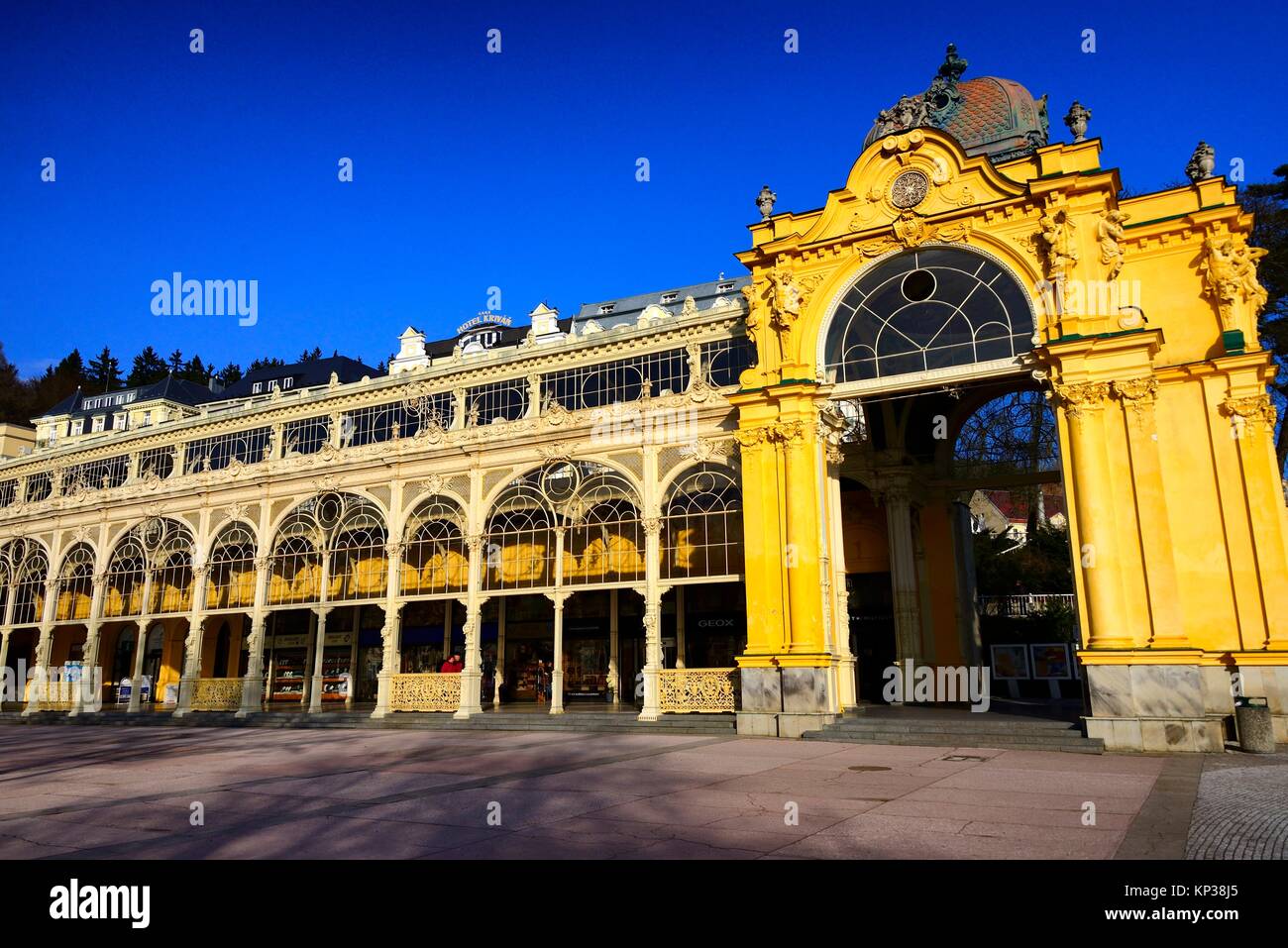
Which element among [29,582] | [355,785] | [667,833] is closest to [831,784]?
[667,833]

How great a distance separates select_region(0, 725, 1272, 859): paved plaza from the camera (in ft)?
24.9

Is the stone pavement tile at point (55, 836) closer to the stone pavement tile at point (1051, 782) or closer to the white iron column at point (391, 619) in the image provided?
the stone pavement tile at point (1051, 782)

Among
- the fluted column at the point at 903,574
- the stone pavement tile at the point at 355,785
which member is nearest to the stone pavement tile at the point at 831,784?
the stone pavement tile at the point at 355,785

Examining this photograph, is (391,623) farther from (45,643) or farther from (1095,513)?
(1095,513)

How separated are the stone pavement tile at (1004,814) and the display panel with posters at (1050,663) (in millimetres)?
20151

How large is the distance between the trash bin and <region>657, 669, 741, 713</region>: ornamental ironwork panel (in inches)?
436

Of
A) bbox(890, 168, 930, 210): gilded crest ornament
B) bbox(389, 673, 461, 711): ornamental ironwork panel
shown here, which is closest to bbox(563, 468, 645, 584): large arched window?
bbox(389, 673, 461, 711): ornamental ironwork panel

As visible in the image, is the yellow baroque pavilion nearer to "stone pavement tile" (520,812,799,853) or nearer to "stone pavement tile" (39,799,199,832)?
"stone pavement tile" (520,812,799,853)

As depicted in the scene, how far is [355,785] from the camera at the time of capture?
12.3 m

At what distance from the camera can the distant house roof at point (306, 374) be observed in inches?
1848

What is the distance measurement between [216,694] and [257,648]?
2829 millimetres
